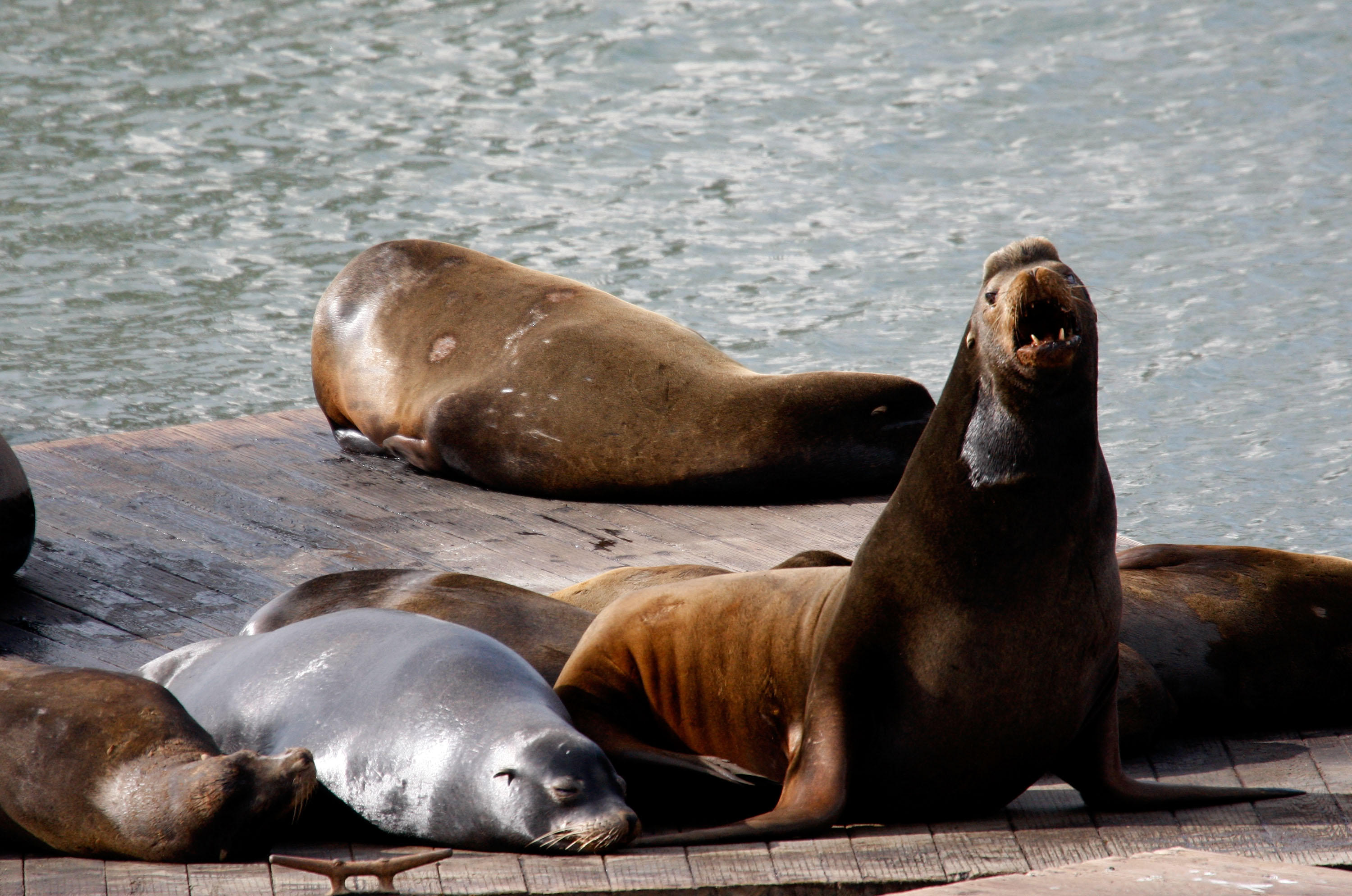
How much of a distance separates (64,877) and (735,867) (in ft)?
3.30

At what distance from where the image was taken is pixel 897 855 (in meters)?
2.88

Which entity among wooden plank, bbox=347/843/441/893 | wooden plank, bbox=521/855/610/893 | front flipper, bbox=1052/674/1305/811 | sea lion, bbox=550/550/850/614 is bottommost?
sea lion, bbox=550/550/850/614

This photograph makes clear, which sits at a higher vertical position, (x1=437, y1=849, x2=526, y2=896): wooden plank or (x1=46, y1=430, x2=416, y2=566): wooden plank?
(x1=437, y1=849, x2=526, y2=896): wooden plank

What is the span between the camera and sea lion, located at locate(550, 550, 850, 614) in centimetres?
405

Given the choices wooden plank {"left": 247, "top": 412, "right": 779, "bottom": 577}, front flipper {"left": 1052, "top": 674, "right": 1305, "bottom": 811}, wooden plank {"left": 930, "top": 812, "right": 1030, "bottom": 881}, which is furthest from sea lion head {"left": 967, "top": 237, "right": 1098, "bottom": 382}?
wooden plank {"left": 247, "top": 412, "right": 779, "bottom": 577}

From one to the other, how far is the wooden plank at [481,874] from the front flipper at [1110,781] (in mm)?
937

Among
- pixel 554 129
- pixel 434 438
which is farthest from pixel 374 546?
pixel 554 129

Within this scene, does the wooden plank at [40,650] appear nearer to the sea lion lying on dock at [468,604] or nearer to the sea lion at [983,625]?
the sea lion lying on dock at [468,604]

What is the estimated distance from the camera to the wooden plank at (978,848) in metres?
2.83

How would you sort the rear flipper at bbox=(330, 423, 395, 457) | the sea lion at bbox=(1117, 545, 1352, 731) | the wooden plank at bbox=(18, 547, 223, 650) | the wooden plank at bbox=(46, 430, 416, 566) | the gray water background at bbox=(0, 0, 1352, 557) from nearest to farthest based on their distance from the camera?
the sea lion at bbox=(1117, 545, 1352, 731) → the wooden plank at bbox=(18, 547, 223, 650) → the wooden plank at bbox=(46, 430, 416, 566) → the rear flipper at bbox=(330, 423, 395, 457) → the gray water background at bbox=(0, 0, 1352, 557)

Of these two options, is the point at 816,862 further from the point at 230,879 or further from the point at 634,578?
the point at 634,578

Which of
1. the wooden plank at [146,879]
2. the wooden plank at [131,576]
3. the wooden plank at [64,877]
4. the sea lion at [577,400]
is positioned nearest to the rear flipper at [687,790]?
the wooden plank at [146,879]

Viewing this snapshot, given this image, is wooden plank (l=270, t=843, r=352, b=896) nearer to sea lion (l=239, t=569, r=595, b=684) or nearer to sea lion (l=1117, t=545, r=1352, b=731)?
sea lion (l=239, t=569, r=595, b=684)

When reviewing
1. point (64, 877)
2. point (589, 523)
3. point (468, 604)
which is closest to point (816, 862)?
point (64, 877)
